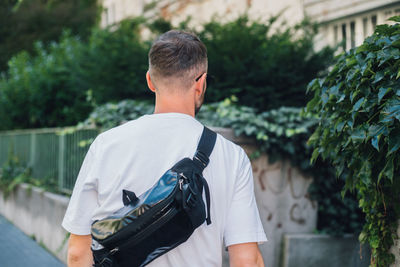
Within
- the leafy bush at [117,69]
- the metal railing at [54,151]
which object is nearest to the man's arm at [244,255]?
the metal railing at [54,151]

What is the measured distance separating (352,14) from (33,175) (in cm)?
652

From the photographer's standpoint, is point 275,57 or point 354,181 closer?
point 354,181

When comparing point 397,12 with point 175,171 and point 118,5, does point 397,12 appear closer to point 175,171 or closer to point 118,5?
point 175,171

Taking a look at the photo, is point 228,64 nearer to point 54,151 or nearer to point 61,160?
point 61,160

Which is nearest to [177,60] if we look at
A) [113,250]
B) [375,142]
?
[113,250]

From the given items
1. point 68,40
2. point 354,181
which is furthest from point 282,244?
point 68,40

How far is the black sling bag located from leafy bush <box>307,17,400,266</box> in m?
1.19

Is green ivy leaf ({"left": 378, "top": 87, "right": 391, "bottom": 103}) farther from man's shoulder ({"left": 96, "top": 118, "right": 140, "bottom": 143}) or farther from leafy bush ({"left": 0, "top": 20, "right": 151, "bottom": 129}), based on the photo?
leafy bush ({"left": 0, "top": 20, "right": 151, "bottom": 129})

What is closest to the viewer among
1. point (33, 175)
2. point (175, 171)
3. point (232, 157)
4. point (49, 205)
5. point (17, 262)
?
point (175, 171)

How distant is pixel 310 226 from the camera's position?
18.8 ft

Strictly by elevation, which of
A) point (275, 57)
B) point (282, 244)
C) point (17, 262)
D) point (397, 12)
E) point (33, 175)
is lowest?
point (17, 262)

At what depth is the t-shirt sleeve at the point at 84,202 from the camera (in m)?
1.86

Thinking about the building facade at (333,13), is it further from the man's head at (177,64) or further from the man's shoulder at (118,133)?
the man's shoulder at (118,133)

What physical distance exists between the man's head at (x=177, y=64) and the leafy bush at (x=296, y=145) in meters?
3.33
